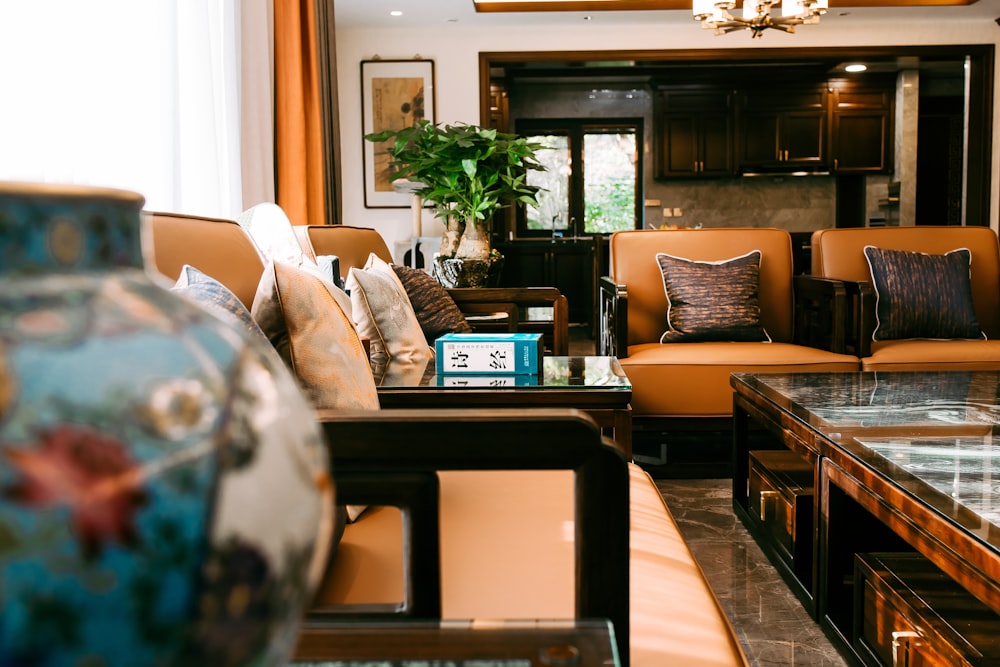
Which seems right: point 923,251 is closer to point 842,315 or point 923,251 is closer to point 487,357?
point 842,315

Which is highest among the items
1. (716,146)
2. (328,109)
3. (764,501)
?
(716,146)

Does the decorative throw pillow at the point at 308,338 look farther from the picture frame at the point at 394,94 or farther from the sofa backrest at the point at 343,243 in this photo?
the picture frame at the point at 394,94

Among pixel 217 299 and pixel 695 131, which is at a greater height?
pixel 695 131

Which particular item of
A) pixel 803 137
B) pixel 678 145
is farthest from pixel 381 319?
pixel 803 137

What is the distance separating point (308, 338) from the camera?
130cm

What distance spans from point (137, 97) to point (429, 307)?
43.0 inches

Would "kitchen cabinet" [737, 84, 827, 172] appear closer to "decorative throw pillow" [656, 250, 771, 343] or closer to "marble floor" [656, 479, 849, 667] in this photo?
"decorative throw pillow" [656, 250, 771, 343]

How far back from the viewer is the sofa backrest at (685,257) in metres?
3.74

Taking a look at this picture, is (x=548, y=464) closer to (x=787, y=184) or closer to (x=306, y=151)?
(x=306, y=151)

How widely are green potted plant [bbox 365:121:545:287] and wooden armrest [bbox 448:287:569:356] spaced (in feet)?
1.02

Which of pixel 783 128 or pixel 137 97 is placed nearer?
pixel 137 97

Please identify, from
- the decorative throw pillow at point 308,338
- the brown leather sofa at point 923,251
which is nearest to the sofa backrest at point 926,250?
the brown leather sofa at point 923,251

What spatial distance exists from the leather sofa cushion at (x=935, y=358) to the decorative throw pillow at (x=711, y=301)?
52 centimetres

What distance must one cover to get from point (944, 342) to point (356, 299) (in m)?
2.51
